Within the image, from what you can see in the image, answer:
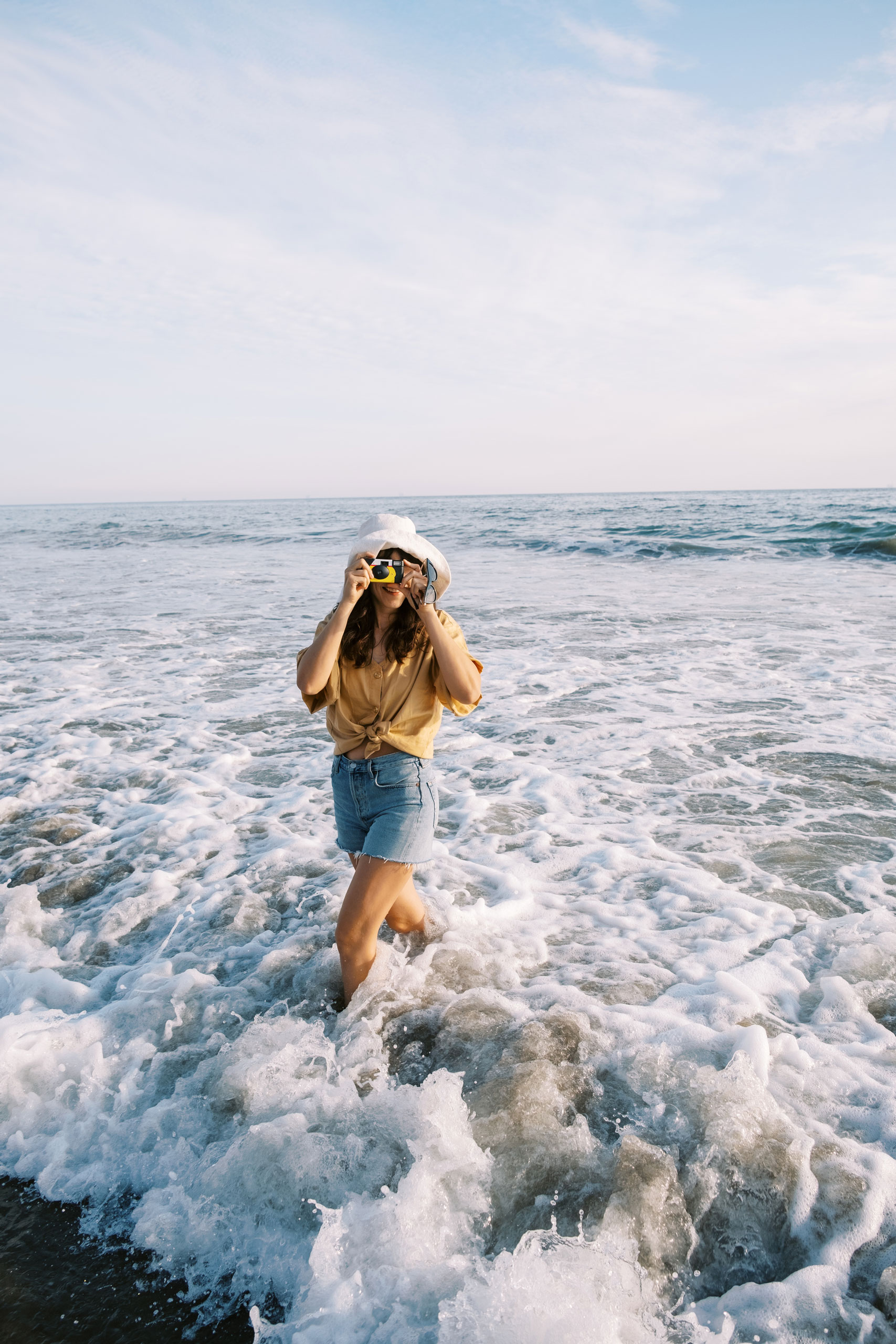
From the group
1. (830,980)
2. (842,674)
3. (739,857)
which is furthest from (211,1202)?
(842,674)

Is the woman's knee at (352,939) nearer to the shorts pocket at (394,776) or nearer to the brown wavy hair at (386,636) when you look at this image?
the shorts pocket at (394,776)

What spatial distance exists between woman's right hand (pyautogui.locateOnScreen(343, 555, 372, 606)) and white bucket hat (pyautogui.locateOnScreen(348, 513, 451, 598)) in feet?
0.10

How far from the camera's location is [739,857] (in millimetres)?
4539

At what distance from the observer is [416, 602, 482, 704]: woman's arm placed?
9.97 feet

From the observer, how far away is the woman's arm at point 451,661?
9.97ft

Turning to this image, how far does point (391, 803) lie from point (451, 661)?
643 millimetres

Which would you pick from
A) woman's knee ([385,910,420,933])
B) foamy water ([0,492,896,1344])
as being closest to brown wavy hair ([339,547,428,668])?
woman's knee ([385,910,420,933])

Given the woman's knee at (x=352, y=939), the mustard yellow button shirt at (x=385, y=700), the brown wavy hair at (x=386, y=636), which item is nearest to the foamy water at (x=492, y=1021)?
the woman's knee at (x=352, y=939)

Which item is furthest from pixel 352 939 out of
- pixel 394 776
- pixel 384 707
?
pixel 384 707

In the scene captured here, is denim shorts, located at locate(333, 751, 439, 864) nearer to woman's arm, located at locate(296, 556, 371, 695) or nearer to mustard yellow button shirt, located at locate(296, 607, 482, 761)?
mustard yellow button shirt, located at locate(296, 607, 482, 761)

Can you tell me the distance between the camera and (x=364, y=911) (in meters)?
3.15

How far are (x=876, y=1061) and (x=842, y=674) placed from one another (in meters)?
6.14

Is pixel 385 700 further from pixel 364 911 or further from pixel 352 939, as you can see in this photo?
pixel 352 939

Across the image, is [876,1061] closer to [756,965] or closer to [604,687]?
[756,965]
